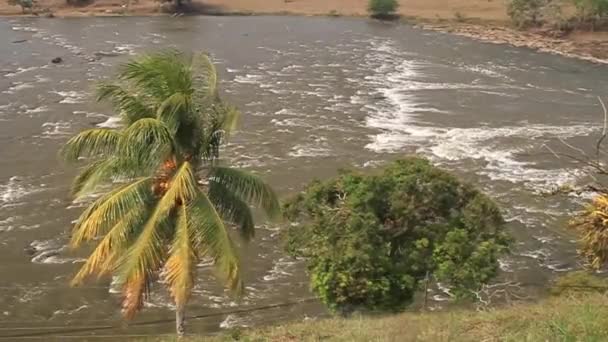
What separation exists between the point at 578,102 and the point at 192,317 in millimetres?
36246

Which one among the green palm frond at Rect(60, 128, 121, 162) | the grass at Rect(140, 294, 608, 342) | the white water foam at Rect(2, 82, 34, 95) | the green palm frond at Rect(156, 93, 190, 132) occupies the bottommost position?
the white water foam at Rect(2, 82, 34, 95)

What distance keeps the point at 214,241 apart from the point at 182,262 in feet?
2.51

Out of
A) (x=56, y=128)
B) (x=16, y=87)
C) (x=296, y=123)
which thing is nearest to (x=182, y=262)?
(x=296, y=123)

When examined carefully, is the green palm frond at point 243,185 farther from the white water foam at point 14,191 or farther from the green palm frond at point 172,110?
the white water foam at point 14,191

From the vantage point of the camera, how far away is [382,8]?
289ft

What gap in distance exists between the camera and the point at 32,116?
1800 inches

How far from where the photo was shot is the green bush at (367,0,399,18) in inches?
3462

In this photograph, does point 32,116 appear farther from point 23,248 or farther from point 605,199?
point 605,199

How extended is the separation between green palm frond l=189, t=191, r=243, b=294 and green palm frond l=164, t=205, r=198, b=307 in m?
0.15

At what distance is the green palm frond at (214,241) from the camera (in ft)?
45.2

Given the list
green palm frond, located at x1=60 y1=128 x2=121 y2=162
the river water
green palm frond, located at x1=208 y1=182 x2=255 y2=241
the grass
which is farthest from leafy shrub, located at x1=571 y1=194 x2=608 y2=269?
green palm frond, located at x1=60 y1=128 x2=121 y2=162

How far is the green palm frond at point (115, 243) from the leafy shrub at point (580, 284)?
10.7 meters

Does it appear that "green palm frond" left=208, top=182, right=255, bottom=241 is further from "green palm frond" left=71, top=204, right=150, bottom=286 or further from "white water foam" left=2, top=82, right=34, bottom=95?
"white water foam" left=2, top=82, right=34, bottom=95

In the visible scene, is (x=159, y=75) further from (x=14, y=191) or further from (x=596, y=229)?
(x=14, y=191)
